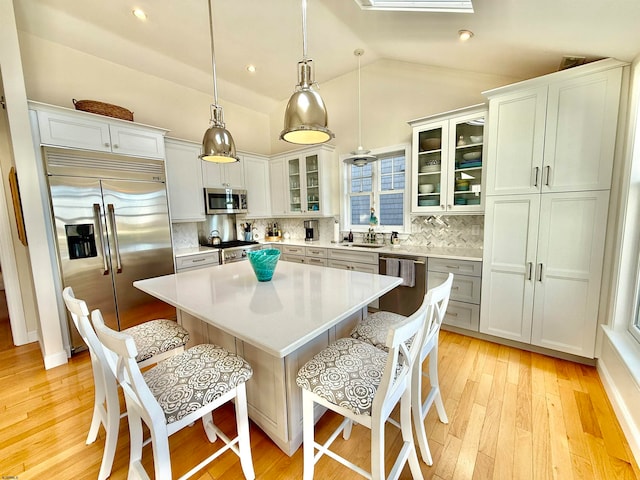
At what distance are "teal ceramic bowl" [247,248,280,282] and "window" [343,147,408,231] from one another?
7.59ft

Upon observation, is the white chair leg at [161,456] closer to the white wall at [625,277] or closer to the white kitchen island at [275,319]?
the white kitchen island at [275,319]

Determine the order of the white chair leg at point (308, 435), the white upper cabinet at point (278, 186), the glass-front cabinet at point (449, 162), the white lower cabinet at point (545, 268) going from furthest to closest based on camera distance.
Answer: the white upper cabinet at point (278, 186)
the glass-front cabinet at point (449, 162)
the white lower cabinet at point (545, 268)
the white chair leg at point (308, 435)

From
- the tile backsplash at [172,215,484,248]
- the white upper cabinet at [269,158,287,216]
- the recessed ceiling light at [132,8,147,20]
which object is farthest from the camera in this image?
the white upper cabinet at [269,158,287,216]

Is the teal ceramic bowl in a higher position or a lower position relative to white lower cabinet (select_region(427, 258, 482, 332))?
higher

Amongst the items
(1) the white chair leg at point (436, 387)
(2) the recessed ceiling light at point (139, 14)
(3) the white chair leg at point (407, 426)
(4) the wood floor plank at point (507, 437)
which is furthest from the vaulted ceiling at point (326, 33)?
(4) the wood floor plank at point (507, 437)

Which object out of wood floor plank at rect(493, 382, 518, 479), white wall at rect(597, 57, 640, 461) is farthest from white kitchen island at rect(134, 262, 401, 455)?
white wall at rect(597, 57, 640, 461)

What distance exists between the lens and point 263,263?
188 cm

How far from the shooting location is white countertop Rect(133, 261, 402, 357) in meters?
1.11

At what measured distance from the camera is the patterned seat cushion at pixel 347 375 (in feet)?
3.67

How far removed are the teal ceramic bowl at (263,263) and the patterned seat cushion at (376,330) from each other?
730 mm

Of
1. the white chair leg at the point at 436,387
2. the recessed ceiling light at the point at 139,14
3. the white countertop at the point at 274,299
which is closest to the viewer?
the white countertop at the point at 274,299

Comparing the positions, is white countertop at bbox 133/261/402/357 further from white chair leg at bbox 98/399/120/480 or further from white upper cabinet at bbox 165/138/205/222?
white upper cabinet at bbox 165/138/205/222

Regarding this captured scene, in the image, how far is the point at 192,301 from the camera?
59.8 inches

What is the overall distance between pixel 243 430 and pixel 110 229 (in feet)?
7.99
